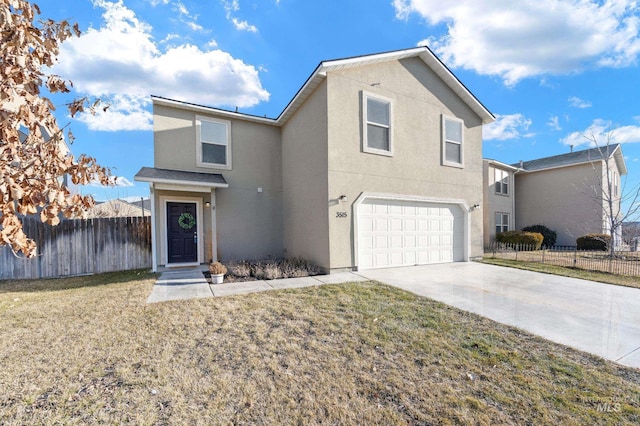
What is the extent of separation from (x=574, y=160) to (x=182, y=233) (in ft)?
77.7

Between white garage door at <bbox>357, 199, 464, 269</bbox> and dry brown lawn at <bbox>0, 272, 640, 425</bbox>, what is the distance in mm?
3971

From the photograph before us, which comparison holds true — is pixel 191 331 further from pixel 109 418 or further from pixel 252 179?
pixel 252 179

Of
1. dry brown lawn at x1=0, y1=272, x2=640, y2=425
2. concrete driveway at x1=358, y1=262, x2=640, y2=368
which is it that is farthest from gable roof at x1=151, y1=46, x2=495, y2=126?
dry brown lawn at x1=0, y1=272, x2=640, y2=425

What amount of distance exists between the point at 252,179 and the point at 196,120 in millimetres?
2849

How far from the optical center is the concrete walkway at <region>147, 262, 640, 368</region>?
13.2ft

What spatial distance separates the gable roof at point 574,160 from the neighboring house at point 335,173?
11.6 metres

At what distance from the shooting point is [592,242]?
16188 mm

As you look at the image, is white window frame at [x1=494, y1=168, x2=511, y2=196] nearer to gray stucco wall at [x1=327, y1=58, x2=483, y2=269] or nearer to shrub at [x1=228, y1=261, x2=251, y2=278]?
gray stucco wall at [x1=327, y1=58, x2=483, y2=269]

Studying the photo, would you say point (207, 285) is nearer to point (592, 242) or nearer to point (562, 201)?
point (592, 242)

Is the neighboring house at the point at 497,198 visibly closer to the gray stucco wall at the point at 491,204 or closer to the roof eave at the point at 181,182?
the gray stucco wall at the point at 491,204

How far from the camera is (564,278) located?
313 inches

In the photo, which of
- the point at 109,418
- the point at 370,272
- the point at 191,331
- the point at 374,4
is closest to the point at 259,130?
the point at 374,4

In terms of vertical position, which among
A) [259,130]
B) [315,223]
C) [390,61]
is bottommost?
[315,223]
